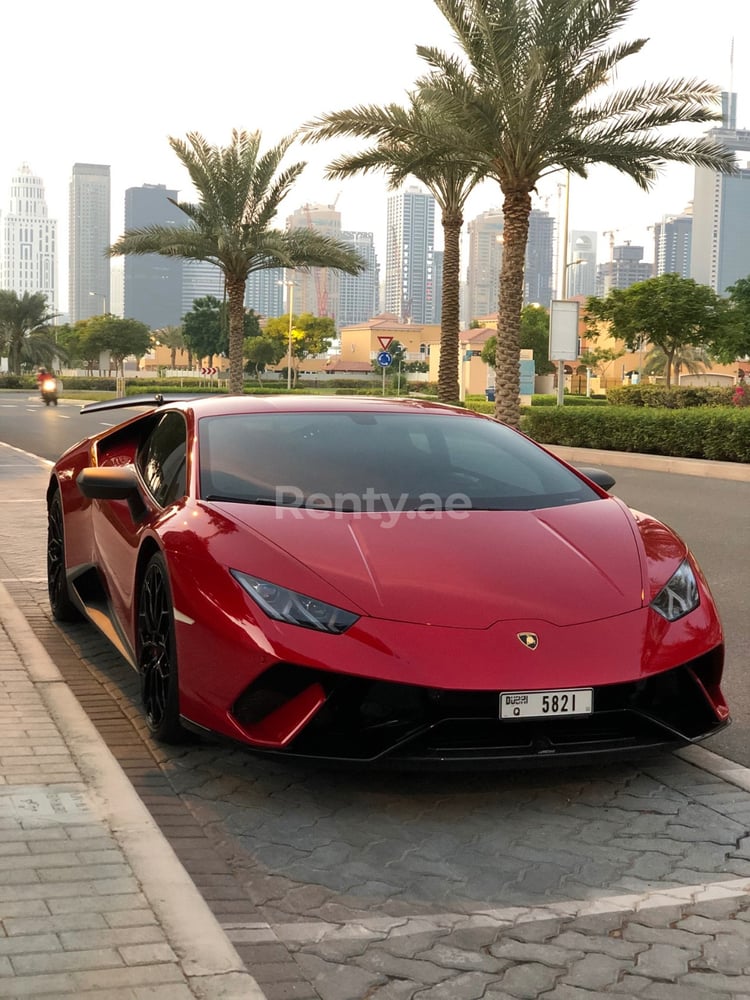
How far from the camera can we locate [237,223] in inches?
1425

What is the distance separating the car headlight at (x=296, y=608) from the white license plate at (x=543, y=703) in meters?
0.53

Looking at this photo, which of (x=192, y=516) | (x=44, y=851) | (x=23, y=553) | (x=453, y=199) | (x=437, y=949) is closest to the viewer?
(x=437, y=949)

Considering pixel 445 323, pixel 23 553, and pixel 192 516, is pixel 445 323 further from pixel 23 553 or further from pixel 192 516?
pixel 192 516

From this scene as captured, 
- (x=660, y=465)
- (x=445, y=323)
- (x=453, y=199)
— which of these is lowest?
(x=660, y=465)

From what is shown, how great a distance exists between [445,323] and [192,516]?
28.7 metres

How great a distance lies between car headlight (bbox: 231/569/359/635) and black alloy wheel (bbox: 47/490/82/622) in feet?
9.03

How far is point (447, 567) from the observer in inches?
160

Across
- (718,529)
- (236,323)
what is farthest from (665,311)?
(718,529)

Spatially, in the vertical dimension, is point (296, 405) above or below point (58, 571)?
above

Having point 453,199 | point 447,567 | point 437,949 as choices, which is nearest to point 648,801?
point 447,567

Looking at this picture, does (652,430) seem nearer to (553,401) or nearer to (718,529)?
(718,529)

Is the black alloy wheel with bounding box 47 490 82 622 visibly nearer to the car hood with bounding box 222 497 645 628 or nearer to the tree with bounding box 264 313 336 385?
the car hood with bounding box 222 497 645 628

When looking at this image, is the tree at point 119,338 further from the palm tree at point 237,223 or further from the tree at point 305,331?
the palm tree at point 237,223

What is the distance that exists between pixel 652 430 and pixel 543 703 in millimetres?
19107
